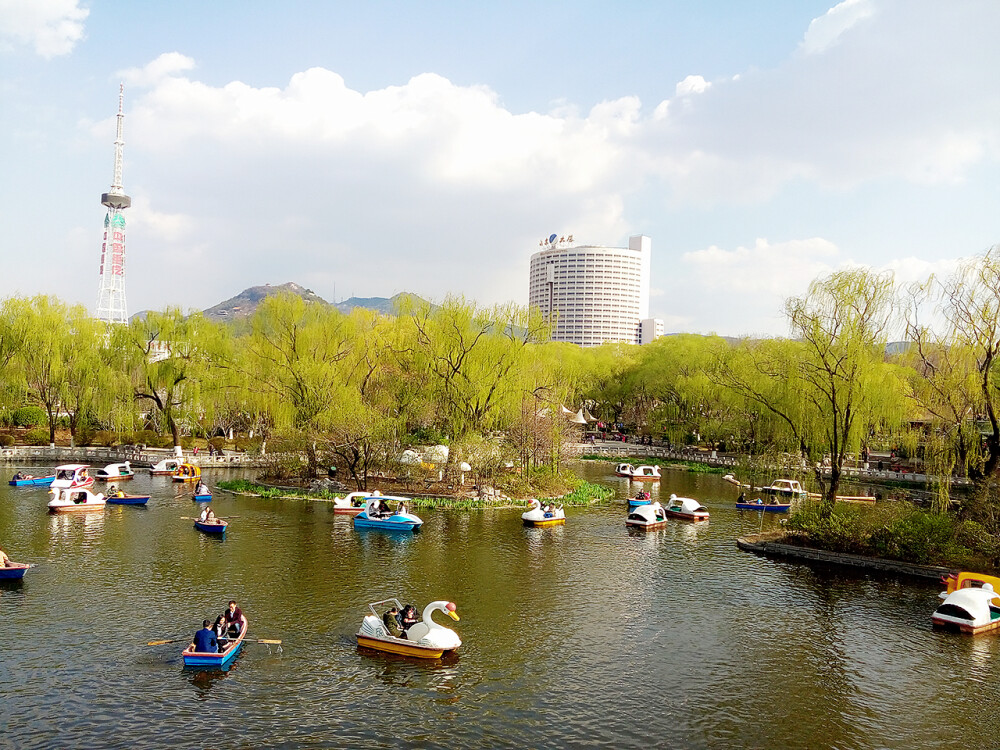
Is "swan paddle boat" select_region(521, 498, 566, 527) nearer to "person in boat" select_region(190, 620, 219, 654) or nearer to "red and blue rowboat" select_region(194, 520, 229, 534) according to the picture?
"red and blue rowboat" select_region(194, 520, 229, 534)

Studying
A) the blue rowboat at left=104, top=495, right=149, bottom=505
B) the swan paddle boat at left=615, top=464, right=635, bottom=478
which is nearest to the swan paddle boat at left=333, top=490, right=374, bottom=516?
the blue rowboat at left=104, top=495, right=149, bottom=505

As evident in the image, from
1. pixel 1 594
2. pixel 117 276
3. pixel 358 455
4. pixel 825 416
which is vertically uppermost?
pixel 117 276

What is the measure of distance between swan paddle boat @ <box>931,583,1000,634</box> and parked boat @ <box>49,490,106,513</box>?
34.1 meters

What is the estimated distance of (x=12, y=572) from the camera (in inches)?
811

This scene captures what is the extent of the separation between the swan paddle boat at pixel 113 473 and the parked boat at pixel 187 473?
283 centimetres

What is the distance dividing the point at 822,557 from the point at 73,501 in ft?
107

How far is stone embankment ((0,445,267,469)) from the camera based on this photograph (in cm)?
4916

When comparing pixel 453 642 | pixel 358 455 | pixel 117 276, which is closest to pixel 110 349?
pixel 358 455

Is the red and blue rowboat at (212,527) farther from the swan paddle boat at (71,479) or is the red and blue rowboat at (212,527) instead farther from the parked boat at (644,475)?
the parked boat at (644,475)

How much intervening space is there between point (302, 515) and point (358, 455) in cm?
579

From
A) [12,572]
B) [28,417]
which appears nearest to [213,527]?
[12,572]

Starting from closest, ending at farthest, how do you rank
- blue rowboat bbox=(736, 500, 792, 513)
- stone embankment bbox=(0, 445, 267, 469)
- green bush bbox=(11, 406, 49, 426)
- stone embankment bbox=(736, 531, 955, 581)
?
stone embankment bbox=(736, 531, 955, 581), blue rowboat bbox=(736, 500, 792, 513), stone embankment bbox=(0, 445, 267, 469), green bush bbox=(11, 406, 49, 426)

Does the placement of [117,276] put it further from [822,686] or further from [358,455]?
[822,686]

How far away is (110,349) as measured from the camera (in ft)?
175
